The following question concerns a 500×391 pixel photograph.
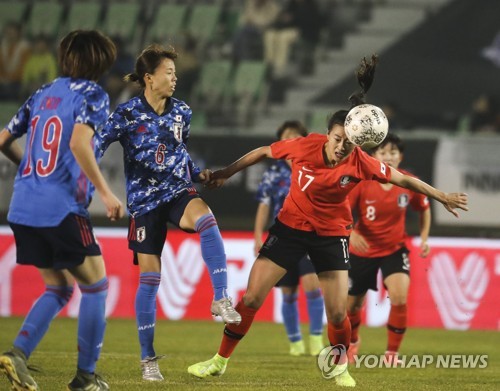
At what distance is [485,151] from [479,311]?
2.80m

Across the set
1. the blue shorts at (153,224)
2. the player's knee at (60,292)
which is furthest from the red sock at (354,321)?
the player's knee at (60,292)

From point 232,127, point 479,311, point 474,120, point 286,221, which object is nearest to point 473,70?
point 474,120

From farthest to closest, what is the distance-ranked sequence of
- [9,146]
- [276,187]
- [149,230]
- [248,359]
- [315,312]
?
1. [276,187]
2. [315,312]
3. [248,359]
4. [149,230]
5. [9,146]

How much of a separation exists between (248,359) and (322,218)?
2.59 m

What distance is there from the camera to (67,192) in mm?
5922

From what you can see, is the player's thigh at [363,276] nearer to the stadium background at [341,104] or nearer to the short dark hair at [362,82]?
the short dark hair at [362,82]

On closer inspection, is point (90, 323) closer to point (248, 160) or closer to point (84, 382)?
point (84, 382)

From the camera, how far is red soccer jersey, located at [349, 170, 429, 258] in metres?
9.65

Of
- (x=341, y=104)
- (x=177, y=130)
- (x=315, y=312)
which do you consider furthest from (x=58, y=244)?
(x=341, y=104)

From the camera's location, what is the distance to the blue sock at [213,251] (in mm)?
7199

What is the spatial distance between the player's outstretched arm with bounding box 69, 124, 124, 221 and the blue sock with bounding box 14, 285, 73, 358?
2.39 ft

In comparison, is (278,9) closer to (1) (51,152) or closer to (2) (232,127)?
(2) (232,127)

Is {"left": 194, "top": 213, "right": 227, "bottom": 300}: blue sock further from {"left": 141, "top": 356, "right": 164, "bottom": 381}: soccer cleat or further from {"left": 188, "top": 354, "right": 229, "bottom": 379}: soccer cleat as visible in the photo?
{"left": 141, "top": 356, "right": 164, "bottom": 381}: soccer cleat

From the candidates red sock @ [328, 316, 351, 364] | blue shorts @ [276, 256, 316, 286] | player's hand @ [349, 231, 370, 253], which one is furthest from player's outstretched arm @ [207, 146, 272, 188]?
blue shorts @ [276, 256, 316, 286]
